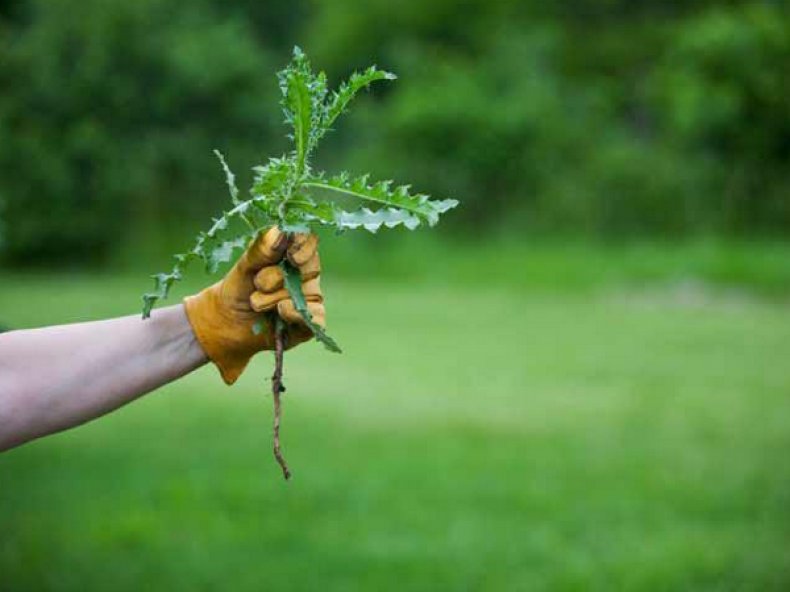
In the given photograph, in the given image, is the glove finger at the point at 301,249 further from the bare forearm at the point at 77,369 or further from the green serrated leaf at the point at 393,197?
the bare forearm at the point at 77,369

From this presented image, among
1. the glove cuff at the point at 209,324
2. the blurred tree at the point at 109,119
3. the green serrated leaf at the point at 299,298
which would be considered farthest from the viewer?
the blurred tree at the point at 109,119

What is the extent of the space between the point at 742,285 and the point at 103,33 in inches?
526

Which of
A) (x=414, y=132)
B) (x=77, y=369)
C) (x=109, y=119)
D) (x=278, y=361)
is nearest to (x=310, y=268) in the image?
(x=278, y=361)

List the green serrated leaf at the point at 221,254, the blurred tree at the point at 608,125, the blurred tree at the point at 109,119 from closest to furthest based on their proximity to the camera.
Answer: the green serrated leaf at the point at 221,254, the blurred tree at the point at 608,125, the blurred tree at the point at 109,119

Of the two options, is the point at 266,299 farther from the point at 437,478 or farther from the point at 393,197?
the point at 437,478

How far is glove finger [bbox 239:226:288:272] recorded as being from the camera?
2.50 metres

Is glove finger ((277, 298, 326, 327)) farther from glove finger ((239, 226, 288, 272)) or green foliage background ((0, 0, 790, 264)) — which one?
green foliage background ((0, 0, 790, 264))

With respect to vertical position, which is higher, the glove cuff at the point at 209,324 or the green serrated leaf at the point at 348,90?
the green serrated leaf at the point at 348,90

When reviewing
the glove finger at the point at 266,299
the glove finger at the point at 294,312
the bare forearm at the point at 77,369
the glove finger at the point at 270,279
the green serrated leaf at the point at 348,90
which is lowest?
the bare forearm at the point at 77,369

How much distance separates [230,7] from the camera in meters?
35.8

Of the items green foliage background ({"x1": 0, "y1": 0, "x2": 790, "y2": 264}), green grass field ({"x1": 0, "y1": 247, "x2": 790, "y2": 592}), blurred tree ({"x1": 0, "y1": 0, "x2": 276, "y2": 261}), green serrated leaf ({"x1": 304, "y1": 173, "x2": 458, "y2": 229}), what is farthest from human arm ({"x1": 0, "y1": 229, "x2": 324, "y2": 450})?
blurred tree ({"x1": 0, "y1": 0, "x2": 276, "y2": 261})

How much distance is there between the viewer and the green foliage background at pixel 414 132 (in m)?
22.8

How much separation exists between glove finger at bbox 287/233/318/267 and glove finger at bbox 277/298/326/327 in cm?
8

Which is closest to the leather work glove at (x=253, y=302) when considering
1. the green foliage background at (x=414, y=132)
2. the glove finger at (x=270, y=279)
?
the glove finger at (x=270, y=279)
